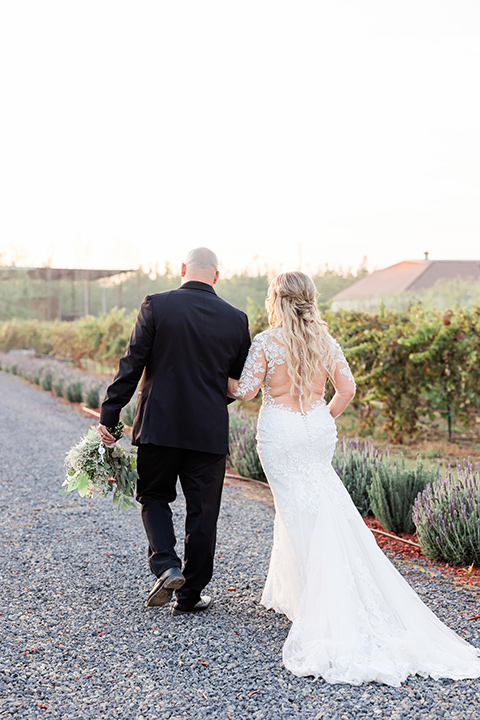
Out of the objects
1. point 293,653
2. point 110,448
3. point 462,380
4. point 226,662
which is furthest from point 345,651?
point 462,380

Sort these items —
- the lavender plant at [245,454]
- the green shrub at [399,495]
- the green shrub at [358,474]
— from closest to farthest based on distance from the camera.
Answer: the green shrub at [399,495] → the green shrub at [358,474] → the lavender plant at [245,454]

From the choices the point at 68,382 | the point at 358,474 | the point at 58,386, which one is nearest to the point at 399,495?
the point at 358,474

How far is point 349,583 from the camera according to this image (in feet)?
9.89

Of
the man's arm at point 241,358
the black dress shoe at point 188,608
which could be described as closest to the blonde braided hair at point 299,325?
the man's arm at point 241,358

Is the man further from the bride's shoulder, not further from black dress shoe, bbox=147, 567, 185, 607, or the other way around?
the bride's shoulder

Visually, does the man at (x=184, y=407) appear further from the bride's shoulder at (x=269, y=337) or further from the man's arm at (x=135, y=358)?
the bride's shoulder at (x=269, y=337)

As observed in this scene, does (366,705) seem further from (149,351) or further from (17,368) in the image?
(17,368)

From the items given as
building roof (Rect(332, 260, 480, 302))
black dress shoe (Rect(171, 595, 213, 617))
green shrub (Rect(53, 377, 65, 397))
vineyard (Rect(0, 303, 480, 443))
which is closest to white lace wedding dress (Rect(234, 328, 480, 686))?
black dress shoe (Rect(171, 595, 213, 617))

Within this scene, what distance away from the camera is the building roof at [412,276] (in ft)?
A: 113

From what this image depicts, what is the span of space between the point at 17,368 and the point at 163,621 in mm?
21253

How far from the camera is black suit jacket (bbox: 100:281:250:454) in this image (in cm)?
337

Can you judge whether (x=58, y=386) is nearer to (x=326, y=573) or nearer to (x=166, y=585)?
(x=166, y=585)

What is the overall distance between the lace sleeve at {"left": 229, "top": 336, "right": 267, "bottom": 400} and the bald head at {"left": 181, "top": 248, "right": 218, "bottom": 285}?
0.44 meters

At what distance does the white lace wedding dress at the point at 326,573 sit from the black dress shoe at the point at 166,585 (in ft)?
1.64
